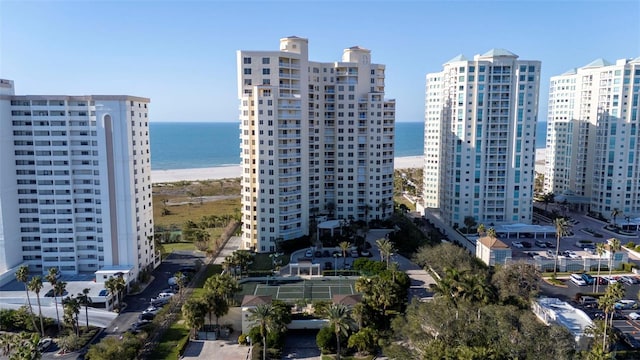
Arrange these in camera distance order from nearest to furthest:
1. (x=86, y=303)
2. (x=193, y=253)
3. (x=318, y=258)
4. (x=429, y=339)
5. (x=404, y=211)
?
(x=429, y=339) → (x=86, y=303) → (x=318, y=258) → (x=193, y=253) → (x=404, y=211)

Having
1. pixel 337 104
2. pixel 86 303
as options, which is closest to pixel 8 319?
pixel 86 303

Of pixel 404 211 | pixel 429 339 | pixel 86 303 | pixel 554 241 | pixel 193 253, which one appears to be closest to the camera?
pixel 429 339

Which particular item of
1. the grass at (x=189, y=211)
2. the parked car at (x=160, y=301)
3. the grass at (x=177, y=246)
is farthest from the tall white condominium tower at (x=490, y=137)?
the parked car at (x=160, y=301)

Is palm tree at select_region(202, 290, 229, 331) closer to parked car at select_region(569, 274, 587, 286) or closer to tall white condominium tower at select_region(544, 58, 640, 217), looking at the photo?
parked car at select_region(569, 274, 587, 286)

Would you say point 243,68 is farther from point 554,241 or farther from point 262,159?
point 554,241

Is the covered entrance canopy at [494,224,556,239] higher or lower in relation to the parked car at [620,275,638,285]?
higher

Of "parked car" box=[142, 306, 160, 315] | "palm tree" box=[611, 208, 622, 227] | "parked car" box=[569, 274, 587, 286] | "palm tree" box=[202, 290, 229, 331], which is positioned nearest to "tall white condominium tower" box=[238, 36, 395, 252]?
"parked car" box=[142, 306, 160, 315]

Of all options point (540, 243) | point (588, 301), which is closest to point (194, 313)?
point (588, 301)
